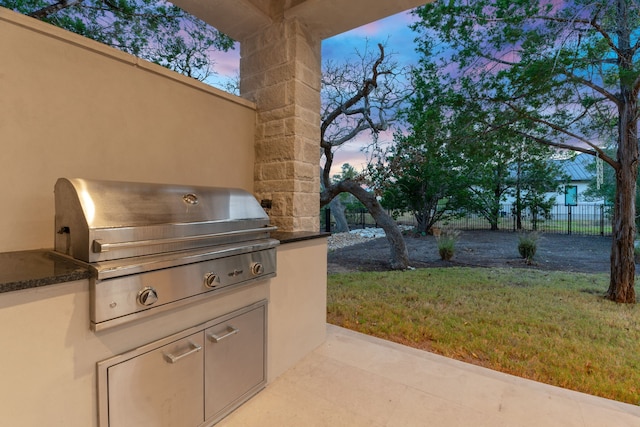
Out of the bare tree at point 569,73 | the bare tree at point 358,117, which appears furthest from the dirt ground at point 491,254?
the bare tree at point 569,73

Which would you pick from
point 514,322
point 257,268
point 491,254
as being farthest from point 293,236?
point 491,254

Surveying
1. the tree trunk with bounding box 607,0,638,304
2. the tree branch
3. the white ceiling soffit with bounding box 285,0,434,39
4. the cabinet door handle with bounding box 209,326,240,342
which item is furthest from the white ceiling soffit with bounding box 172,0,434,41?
the tree branch

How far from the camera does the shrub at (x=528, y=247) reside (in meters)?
5.66

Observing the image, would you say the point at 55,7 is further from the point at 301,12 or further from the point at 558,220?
the point at 558,220

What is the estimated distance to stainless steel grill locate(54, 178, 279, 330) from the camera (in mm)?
985

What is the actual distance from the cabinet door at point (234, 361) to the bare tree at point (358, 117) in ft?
14.4

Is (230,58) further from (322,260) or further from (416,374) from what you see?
(416,374)

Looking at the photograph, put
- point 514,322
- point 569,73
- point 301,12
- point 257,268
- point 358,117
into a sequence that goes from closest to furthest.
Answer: point 257,268
point 301,12
point 514,322
point 569,73
point 358,117

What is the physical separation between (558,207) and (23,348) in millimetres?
11852

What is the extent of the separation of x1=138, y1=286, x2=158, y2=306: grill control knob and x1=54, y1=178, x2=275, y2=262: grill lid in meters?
0.14

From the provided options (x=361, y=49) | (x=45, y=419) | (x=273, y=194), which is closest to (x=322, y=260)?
(x=273, y=194)

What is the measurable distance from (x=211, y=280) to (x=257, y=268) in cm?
29

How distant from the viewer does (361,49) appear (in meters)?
5.08

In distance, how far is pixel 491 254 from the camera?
258 inches
